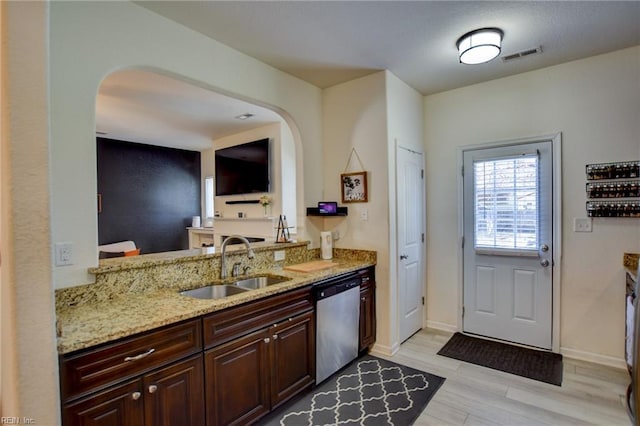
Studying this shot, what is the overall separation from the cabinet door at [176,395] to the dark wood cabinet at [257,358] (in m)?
0.06

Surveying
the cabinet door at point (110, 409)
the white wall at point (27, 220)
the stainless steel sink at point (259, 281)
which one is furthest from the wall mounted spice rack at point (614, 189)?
the white wall at point (27, 220)

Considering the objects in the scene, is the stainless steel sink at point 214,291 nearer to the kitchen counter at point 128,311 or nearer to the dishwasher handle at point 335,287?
the kitchen counter at point 128,311

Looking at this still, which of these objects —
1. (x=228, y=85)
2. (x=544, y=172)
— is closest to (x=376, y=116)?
(x=228, y=85)

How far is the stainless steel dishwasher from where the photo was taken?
2.54m

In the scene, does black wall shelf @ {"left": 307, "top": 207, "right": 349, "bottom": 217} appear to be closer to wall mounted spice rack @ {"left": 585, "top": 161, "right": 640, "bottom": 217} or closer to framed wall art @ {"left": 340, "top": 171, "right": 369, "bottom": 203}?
framed wall art @ {"left": 340, "top": 171, "right": 369, "bottom": 203}

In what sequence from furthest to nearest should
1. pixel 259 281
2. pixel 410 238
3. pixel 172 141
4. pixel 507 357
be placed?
pixel 172 141 < pixel 410 238 < pixel 507 357 < pixel 259 281

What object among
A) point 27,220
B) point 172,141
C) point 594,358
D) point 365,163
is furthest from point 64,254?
point 172,141

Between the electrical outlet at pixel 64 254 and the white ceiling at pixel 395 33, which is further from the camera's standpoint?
the white ceiling at pixel 395 33

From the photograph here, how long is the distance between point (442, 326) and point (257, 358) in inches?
95.9

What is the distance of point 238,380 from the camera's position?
194 cm

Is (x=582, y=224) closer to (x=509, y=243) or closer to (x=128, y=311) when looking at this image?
(x=509, y=243)

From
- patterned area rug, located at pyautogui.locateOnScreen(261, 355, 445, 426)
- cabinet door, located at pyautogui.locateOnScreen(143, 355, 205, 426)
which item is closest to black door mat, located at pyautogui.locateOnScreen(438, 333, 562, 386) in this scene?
patterned area rug, located at pyautogui.locateOnScreen(261, 355, 445, 426)

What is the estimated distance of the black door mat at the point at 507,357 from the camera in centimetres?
274

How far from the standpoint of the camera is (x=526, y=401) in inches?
93.0
